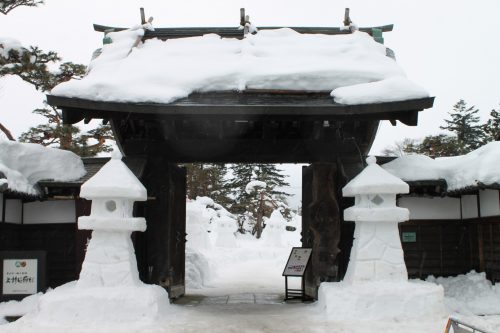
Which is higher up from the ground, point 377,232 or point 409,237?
point 377,232

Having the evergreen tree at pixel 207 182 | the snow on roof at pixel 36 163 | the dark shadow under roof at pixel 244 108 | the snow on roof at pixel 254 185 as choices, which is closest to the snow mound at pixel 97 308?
the dark shadow under roof at pixel 244 108

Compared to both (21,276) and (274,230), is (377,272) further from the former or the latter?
(274,230)

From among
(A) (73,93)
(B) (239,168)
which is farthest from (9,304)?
(B) (239,168)

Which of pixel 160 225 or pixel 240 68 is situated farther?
pixel 160 225

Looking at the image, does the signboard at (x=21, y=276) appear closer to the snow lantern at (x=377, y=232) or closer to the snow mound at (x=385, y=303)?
A: the snow mound at (x=385, y=303)

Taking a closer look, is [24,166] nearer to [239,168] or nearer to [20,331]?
[20,331]

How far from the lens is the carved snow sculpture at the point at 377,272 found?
25.3ft

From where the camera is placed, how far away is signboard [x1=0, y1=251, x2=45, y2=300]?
395 inches

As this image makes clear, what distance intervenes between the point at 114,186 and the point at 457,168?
283 inches

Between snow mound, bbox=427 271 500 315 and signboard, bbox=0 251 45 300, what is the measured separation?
8.25 meters

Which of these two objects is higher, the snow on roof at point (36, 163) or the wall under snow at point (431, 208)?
the snow on roof at point (36, 163)

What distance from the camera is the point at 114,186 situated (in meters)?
8.10

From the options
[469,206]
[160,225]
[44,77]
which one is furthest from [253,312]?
[44,77]

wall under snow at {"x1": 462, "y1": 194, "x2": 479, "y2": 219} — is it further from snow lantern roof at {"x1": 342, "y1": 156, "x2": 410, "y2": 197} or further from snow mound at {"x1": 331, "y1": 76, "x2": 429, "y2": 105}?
snow mound at {"x1": 331, "y1": 76, "x2": 429, "y2": 105}
